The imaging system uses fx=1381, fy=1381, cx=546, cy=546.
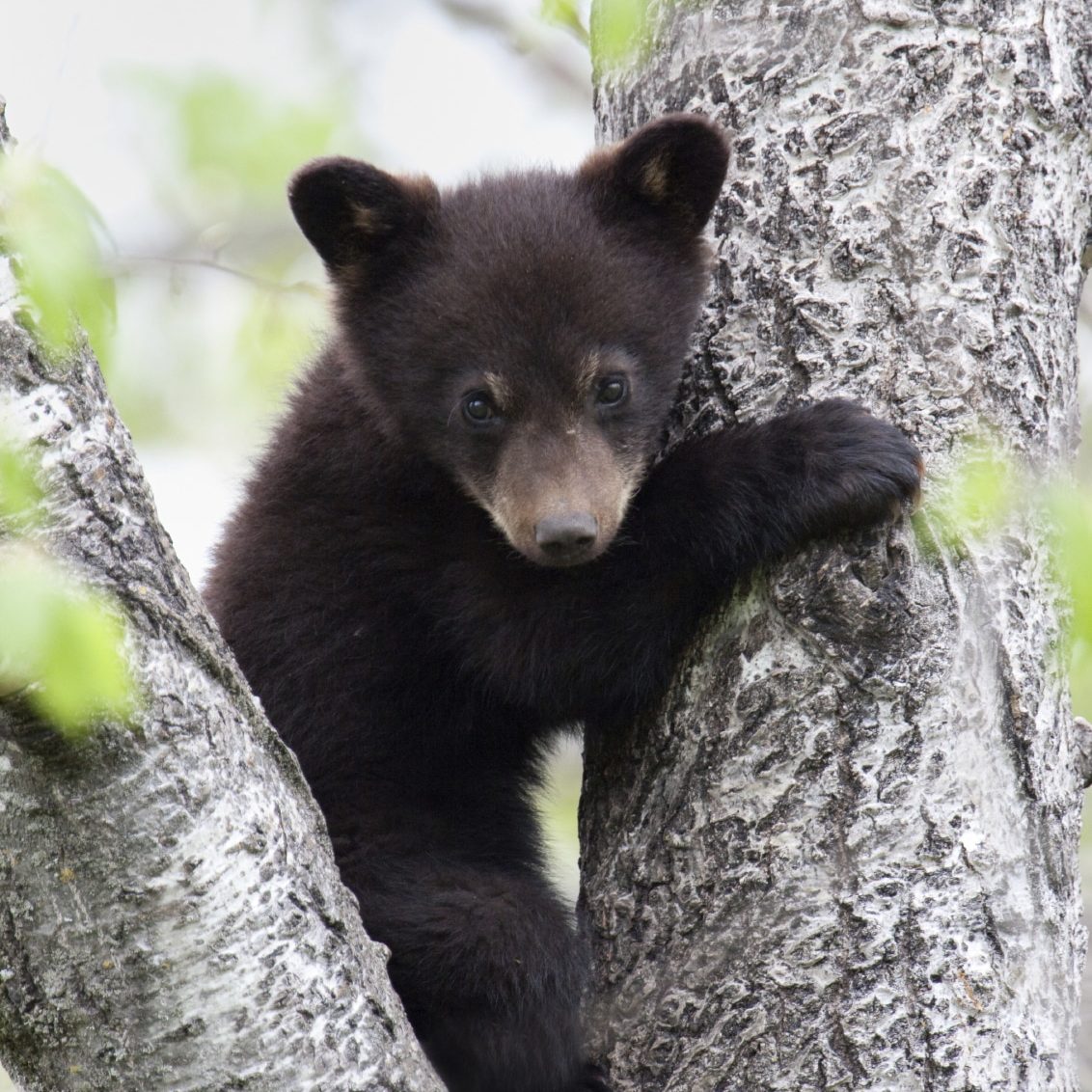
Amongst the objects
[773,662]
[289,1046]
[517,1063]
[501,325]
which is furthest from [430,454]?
[289,1046]

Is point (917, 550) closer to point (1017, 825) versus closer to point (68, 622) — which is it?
point (1017, 825)

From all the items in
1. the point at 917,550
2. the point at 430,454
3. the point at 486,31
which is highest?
the point at 486,31

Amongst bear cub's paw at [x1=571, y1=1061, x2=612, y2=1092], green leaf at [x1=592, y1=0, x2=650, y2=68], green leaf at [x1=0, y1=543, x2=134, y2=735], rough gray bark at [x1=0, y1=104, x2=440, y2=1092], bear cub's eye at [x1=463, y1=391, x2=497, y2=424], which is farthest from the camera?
bear cub's eye at [x1=463, y1=391, x2=497, y2=424]

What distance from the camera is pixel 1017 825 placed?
132 inches

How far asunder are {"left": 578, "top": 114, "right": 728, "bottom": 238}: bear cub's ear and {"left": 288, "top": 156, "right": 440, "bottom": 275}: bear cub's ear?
54 cm

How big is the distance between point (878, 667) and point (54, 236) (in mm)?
2160

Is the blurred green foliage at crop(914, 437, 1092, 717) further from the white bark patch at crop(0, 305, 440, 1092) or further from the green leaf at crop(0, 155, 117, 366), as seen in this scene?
the green leaf at crop(0, 155, 117, 366)

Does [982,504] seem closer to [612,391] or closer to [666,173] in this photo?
[612,391]

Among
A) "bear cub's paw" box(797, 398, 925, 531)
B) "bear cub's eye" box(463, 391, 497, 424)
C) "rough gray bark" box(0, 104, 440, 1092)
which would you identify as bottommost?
"rough gray bark" box(0, 104, 440, 1092)

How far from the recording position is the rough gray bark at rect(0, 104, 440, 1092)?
241 cm

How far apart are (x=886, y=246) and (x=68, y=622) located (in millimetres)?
2368

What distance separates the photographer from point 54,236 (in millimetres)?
1993

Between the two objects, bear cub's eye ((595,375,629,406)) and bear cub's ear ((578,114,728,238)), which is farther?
bear cub's eye ((595,375,629,406))

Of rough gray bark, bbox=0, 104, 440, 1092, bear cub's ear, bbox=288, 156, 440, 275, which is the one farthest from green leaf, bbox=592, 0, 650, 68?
rough gray bark, bbox=0, 104, 440, 1092
